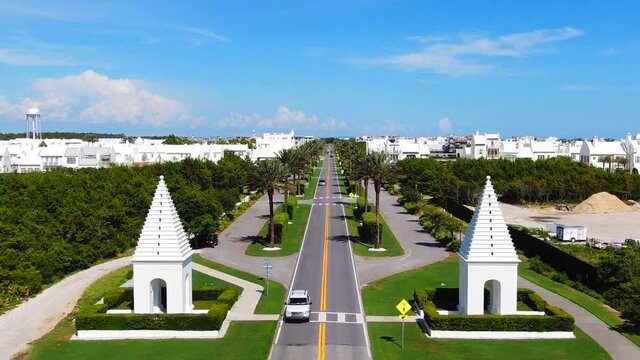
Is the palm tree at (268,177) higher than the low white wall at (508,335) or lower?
higher

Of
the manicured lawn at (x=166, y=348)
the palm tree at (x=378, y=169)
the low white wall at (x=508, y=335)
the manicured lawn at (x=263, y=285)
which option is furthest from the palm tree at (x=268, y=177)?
the low white wall at (x=508, y=335)

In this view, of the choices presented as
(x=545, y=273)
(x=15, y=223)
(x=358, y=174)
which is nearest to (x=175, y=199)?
(x=15, y=223)

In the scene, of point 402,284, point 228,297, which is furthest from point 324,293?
point 228,297

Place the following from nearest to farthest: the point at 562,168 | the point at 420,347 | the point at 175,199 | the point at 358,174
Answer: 1. the point at 420,347
2. the point at 175,199
3. the point at 358,174
4. the point at 562,168

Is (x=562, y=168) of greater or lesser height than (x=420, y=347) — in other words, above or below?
above

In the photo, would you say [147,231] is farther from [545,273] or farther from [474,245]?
[545,273]

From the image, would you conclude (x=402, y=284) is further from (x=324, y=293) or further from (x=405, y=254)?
(x=405, y=254)

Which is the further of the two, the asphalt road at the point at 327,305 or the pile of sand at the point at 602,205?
the pile of sand at the point at 602,205

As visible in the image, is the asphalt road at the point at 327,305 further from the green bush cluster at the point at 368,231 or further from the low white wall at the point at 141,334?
the low white wall at the point at 141,334
